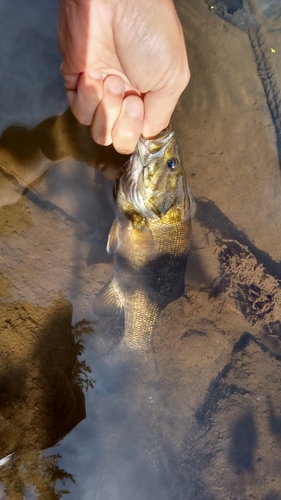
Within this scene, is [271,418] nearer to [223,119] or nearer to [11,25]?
[223,119]

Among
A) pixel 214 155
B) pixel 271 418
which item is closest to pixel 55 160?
pixel 214 155

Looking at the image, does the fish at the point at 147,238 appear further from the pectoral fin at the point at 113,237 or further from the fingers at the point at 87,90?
the fingers at the point at 87,90

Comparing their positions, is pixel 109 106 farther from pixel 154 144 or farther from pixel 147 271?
pixel 147 271

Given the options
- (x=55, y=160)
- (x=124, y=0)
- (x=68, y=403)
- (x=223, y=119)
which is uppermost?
(x=124, y=0)

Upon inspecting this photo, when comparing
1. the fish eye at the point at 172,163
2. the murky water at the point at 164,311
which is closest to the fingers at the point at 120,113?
the fish eye at the point at 172,163

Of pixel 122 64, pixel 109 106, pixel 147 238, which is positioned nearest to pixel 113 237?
pixel 147 238

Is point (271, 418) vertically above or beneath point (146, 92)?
beneath
